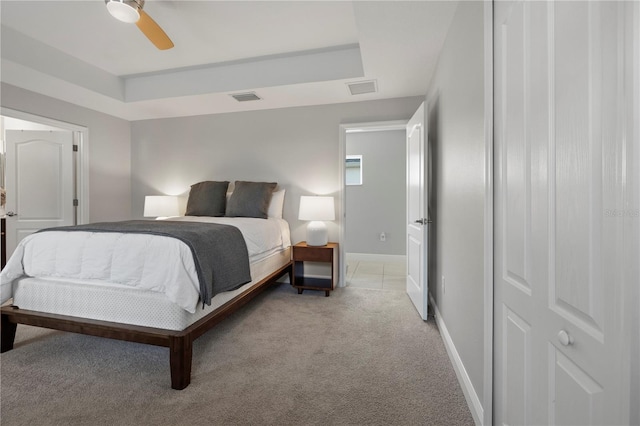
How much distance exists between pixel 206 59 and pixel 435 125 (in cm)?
259

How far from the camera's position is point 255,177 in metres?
4.12

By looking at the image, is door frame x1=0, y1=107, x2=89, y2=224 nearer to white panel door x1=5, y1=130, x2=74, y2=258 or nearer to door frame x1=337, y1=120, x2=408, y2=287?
white panel door x1=5, y1=130, x2=74, y2=258

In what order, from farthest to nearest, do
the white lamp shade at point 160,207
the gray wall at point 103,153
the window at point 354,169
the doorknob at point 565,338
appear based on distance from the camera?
the window at point 354,169, the white lamp shade at point 160,207, the gray wall at point 103,153, the doorknob at point 565,338

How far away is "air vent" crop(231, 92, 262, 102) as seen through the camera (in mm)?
3529

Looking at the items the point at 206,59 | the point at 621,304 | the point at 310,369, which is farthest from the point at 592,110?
the point at 206,59

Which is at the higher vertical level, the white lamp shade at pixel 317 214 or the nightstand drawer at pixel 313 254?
the white lamp shade at pixel 317 214

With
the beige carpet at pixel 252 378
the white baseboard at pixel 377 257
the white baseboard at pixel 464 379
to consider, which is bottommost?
the beige carpet at pixel 252 378

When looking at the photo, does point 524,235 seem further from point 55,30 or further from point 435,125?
point 55,30

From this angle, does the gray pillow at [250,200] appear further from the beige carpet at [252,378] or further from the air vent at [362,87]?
the air vent at [362,87]

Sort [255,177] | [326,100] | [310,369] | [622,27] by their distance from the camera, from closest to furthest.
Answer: [622,27]
[310,369]
[326,100]
[255,177]

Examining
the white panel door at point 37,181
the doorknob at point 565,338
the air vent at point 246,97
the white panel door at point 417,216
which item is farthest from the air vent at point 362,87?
the white panel door at point 37,181

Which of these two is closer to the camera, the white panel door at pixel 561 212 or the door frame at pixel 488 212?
the white panel door at pixel 561 212

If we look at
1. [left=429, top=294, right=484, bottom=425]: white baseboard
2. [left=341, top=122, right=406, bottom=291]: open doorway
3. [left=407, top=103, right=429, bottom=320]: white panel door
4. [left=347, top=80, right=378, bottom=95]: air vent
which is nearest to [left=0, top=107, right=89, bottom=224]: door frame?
[left=347, top=80, right=378, bottom=95]: air vent

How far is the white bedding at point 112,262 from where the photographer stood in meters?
1.82
